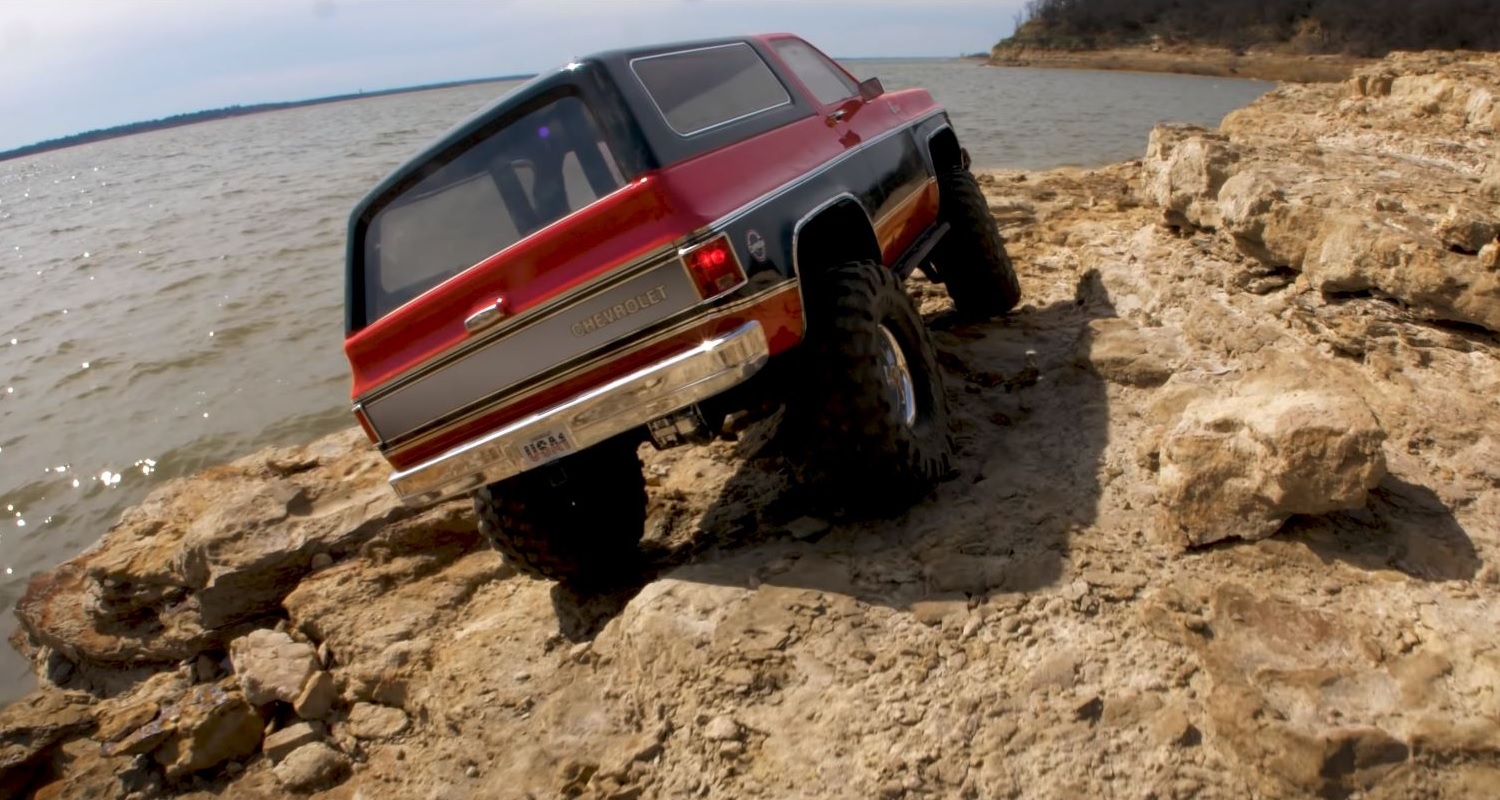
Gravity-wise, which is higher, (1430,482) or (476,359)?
(476,359)

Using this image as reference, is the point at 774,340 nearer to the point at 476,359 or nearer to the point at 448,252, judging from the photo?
the point at 476,359

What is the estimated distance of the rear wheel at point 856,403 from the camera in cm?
296

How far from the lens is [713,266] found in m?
2.67

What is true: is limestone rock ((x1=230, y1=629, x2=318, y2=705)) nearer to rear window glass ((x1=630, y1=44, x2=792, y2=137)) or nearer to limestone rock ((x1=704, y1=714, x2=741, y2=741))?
limestone rock ((x1=704, y1=714, x2=741, y2=741))

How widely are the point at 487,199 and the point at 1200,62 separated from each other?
47770 mm

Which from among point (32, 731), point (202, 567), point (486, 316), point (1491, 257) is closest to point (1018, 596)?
point (486, 316)

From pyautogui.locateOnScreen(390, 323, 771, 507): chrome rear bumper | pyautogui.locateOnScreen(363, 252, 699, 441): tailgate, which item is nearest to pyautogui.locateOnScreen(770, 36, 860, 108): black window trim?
pyautogui.locateOnScreen(363, 252, 699, 441): tailgate

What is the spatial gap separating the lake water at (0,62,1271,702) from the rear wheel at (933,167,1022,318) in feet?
16.4

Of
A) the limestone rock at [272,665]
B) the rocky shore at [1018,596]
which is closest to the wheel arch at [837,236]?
the rocky shore at [1018,596]

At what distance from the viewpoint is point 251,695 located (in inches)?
145

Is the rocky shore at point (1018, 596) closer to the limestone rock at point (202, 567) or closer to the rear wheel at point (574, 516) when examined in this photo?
the limestone rock at point (202, 567)

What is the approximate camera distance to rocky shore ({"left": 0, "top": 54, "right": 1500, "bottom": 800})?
7.29ft

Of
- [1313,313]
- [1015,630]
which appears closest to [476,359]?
[1015,630]

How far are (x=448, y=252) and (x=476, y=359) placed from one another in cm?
42
